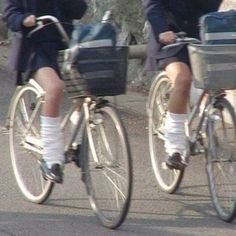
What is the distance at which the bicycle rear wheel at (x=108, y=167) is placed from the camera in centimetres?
533

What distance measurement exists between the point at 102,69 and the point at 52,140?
65 centimetres

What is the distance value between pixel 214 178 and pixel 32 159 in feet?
4.81

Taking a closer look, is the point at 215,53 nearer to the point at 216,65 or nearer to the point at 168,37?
the point at 216,65

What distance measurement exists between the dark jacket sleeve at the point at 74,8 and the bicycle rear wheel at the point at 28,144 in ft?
1.88

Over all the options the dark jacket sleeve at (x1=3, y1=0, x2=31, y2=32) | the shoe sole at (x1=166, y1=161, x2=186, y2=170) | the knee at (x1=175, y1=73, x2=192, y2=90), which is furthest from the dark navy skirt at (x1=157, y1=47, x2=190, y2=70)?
the dark jacket sleeve at (x1=3, y1=0, x2=31, y2=32)

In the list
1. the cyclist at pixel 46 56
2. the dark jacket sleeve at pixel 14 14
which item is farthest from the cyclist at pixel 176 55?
the dark jacket sleeve at pixel 14 14

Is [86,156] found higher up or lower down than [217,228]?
higher up

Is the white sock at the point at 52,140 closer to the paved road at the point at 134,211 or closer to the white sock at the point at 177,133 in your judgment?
the paved road at the point at 134,211

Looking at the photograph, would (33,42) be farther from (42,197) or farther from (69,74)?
(42,197)

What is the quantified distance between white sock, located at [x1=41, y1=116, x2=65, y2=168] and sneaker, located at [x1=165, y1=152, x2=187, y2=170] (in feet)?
2.49

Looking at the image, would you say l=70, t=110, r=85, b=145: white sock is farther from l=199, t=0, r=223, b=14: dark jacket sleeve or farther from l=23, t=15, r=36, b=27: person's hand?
l=199, t=0, r=223, b=14: dark jacket sleeve

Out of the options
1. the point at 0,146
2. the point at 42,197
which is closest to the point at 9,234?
the point at 42,197

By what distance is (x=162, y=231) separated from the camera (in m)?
5.47

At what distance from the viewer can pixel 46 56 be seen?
5.73 metres
